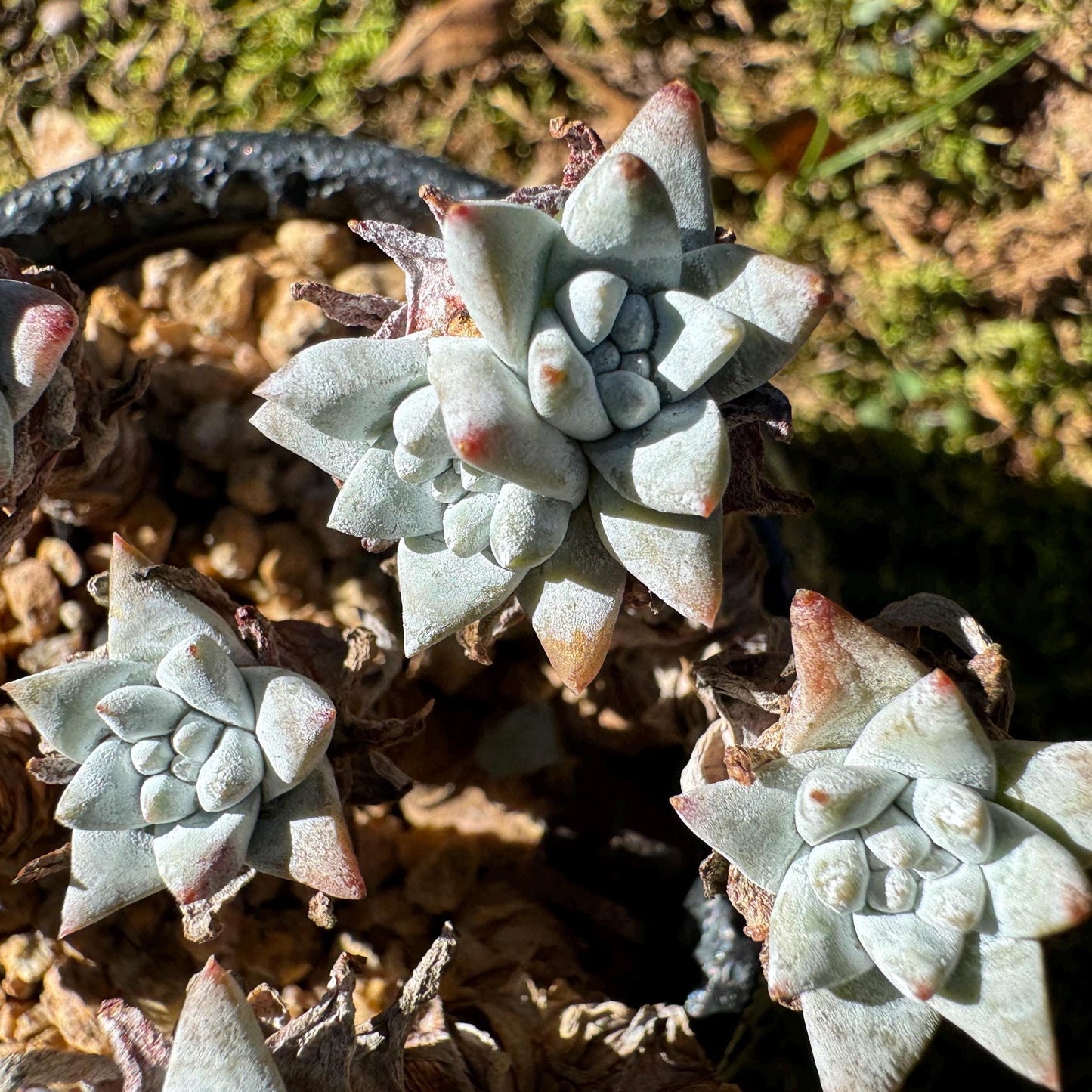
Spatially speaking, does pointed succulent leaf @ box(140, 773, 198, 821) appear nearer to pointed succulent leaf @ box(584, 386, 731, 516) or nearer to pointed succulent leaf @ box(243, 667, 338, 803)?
pointed succulent leaf @ box(243, 667, 338, 803)

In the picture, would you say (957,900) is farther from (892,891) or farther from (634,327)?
(634,327)

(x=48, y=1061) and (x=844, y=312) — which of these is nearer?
→ (x=48, y=1061)

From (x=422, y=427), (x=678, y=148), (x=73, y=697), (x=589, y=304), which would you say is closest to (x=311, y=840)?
(x=73, y=697)

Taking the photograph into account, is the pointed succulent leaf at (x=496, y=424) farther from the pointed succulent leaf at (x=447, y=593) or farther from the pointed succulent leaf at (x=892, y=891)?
the pointed succulent leaf at (x=892, y=891)

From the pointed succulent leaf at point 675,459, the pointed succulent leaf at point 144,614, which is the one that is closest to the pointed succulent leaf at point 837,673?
the pointed succulent leaf at point 675,459

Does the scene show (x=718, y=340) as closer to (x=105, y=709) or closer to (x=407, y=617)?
(x=407, y=617)

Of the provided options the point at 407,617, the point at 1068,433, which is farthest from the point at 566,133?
the point at 1068,433
